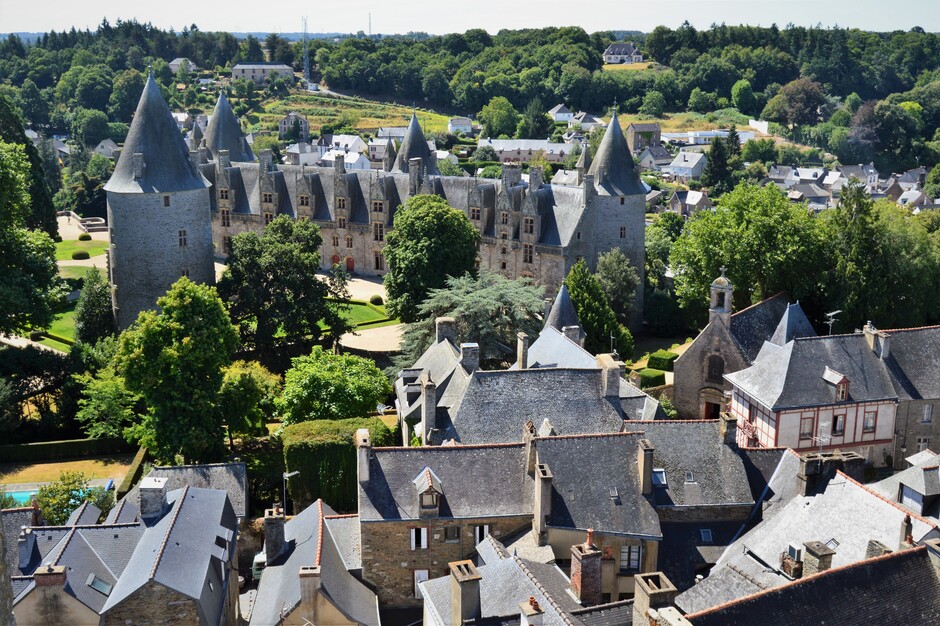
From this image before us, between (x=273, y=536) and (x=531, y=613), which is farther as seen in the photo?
(x=273, y=536)

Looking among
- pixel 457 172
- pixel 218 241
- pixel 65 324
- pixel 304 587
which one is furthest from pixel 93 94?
pixel 304 587

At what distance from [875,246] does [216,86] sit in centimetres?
14332

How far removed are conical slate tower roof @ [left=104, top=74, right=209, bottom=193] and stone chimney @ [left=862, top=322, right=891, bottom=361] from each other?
33.2 meters

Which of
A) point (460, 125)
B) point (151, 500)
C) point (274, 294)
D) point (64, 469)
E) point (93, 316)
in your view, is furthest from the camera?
point (460, 125)

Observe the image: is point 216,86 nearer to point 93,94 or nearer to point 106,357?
point 93,94

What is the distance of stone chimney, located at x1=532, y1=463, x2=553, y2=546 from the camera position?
1073 inches

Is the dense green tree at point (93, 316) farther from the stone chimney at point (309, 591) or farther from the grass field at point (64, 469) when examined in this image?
the stone chimney at point (309, 591)

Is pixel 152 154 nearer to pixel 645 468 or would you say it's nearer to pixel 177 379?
pixel 177 379

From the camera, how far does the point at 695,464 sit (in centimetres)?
2980

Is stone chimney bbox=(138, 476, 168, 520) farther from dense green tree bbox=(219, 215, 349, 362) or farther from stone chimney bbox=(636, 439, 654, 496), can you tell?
dense green tree bbox=(219, 215, 349, 362)

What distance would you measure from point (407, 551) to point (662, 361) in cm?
2400

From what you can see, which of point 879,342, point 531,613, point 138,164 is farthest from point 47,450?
point 879,342

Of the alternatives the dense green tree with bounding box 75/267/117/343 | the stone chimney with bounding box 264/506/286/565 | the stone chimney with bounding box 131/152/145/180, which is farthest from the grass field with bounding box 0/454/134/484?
the stone chimney with bounding box 131/152/145/180

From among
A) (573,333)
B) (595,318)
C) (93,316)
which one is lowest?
(93,316)
